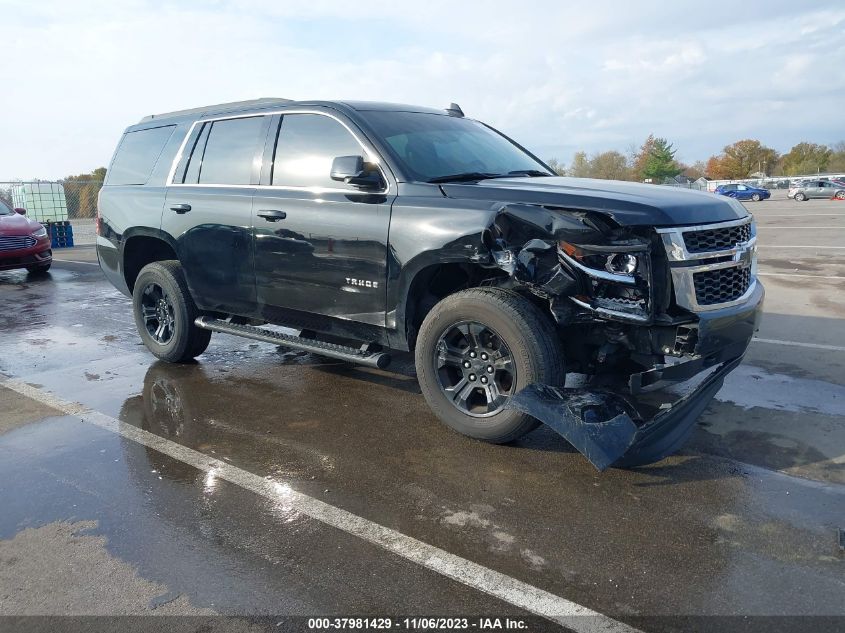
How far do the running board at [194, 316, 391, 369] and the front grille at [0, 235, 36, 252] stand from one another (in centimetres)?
857

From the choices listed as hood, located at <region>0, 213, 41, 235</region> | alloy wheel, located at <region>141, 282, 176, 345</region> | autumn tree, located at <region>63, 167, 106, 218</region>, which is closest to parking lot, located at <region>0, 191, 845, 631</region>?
alloy wheel, located at <region>141, 282, 176, 345</region>

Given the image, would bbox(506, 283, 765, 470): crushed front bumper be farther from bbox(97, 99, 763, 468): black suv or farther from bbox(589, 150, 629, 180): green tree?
bbox(589, 150, 629, 180): green tree

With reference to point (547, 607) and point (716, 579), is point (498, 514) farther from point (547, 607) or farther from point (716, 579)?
point (716, 579)

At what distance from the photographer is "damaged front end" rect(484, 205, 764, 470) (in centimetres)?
370

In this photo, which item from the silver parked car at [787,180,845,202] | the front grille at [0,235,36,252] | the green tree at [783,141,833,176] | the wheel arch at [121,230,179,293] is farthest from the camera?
the green tree at [783,141,833,176]

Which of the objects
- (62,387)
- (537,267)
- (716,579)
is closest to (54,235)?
(62,387)

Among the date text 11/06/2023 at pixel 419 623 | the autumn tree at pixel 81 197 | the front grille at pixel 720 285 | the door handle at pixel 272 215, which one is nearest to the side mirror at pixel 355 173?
the door handle at pixel 272 215

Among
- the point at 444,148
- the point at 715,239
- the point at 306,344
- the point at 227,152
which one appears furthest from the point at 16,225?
the point at 715,239

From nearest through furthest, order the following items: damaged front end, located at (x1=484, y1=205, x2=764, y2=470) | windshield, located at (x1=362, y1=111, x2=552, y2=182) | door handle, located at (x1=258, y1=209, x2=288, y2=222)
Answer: damaged front end, located at (x1=484, y1=205, x2=764, y2=470) < windshield, located at (x1=362, y1=111, x2=552, y2=182) < door handle, located at (x1=258, y1=209, x2=288, y2=222)

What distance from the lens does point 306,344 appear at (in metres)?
5.14

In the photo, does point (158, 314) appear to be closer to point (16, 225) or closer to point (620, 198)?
point (620, 198)

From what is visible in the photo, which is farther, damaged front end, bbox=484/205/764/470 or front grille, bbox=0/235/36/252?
front grille, bbox=0/235/36/252

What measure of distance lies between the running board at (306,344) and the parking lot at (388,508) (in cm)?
44

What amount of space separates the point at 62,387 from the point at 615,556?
183 inches
